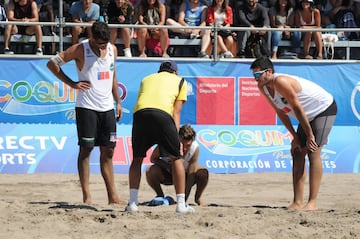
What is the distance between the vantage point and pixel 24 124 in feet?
44.3

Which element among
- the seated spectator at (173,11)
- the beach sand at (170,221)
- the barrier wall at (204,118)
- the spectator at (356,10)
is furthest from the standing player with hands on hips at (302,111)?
the spectator at (356,10)

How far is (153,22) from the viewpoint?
15.1 m

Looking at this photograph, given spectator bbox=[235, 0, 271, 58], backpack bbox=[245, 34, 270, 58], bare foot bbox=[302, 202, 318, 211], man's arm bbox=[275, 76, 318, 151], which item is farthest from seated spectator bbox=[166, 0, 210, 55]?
bare foot bbox=[302, 202, 318, 211]

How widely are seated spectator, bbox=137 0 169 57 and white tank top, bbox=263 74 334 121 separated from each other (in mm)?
5678

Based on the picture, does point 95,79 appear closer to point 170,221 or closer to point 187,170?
point 187,170

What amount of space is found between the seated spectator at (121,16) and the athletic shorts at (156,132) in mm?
6228

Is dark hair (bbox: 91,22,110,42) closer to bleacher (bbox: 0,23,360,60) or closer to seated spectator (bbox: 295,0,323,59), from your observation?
bleacher (bbox: 0,23,360,60)

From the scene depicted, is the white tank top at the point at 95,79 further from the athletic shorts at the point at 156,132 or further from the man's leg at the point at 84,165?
the athletic shorts at the point at 156,132

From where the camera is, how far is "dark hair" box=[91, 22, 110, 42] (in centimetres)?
908

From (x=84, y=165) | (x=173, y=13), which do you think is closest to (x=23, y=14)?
(x=173, y=13)

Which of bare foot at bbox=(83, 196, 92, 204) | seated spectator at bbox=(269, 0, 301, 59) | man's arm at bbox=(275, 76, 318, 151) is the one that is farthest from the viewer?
seated spectator at bbox=(269, 0, 301, 59)

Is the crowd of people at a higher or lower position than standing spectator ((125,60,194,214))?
lower

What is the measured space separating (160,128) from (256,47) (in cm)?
678

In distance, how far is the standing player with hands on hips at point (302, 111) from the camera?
9.12 meters
